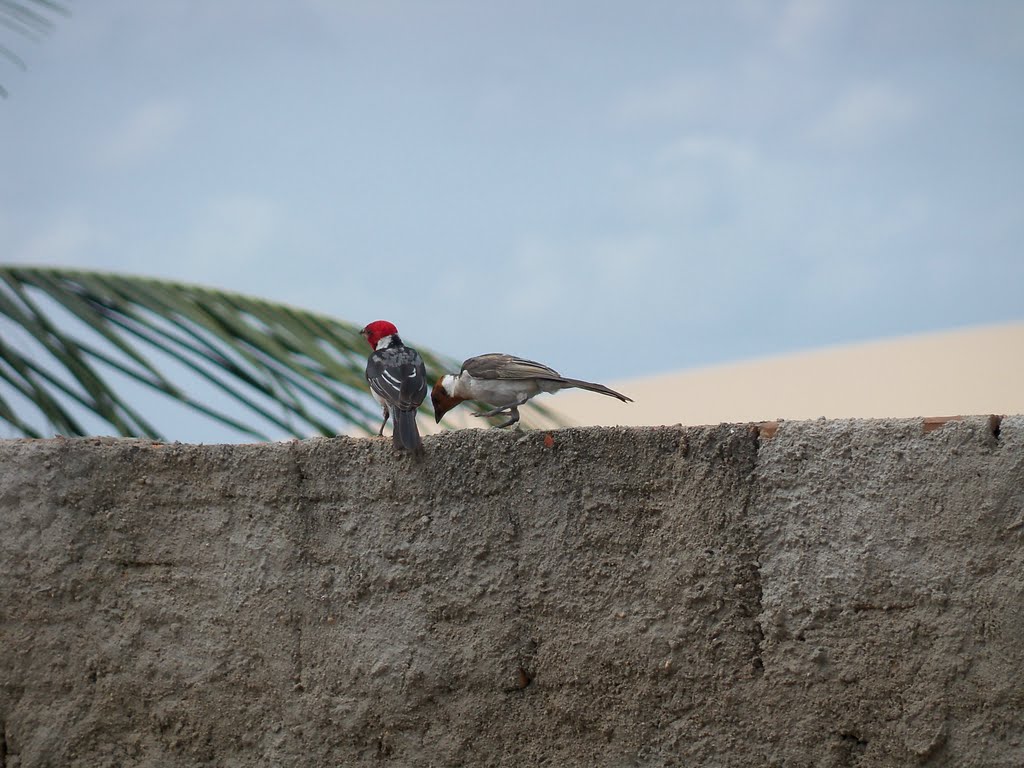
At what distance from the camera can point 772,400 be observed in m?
33.2

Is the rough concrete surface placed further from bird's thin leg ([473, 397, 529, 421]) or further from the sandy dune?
the sandy dune

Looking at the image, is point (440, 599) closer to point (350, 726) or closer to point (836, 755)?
point (350, 726)

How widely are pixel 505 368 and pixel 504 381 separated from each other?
0.05 meters

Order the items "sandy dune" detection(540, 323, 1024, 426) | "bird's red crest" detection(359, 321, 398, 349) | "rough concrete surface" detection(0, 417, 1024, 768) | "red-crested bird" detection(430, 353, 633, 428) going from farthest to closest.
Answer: "sandy dune" detection(540, 323, 1024, 426)
"bird's red crest" detection(359, 321, 398, 349)
"red-crested bird" detection(430, 353, 633, 428)
"rough concrete surface" detection(0, 417, 1024, 768)

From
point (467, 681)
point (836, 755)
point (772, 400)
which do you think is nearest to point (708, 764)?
point (836, 755)

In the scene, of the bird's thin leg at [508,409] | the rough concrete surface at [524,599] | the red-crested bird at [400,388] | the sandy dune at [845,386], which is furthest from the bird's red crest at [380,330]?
the sandy dune at [845,386]

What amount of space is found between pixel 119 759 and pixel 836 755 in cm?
198

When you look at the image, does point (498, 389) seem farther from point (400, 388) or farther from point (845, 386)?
point (845, 386)

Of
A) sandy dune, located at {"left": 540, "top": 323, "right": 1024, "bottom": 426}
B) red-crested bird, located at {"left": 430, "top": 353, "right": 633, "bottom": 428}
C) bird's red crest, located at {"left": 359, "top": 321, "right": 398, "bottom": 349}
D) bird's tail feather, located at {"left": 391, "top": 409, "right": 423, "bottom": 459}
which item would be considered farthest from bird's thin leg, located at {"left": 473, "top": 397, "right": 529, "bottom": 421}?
sandy dune, located at {"left": 540, "top": 323, "right": 1024, "bottom": 426}

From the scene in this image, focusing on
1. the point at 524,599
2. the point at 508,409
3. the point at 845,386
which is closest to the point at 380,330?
the point at 508,409

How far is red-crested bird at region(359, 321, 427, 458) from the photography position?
3.15 metres

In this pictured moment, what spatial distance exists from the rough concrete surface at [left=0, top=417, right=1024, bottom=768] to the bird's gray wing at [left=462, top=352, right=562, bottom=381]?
0.58 meters

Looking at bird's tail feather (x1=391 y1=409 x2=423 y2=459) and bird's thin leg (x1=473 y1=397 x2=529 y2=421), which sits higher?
bird's thin leg (x1=473 y1=397 x2=529 y2=421)

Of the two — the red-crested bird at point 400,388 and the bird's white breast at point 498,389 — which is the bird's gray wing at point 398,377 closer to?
the red-crested bird at point 400,388
